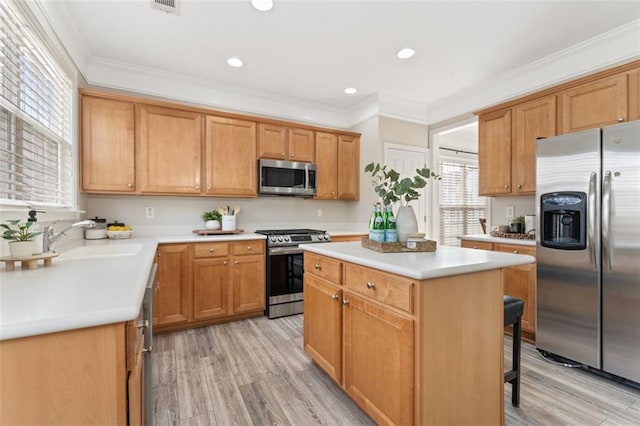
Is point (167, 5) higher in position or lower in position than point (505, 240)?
higher

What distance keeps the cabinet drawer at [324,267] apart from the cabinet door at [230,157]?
1.67 metres

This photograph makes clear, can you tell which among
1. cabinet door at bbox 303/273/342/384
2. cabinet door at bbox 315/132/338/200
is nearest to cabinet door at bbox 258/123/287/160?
cabinet door at bbox 315/132/338/200

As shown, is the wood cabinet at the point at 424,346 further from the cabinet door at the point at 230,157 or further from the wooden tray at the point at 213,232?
the cabinet door at the point at 230,157

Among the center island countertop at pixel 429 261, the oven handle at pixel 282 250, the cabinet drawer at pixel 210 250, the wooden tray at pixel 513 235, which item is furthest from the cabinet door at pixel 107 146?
the wooden tray at pixel 513 235

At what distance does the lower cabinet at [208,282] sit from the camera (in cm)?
294

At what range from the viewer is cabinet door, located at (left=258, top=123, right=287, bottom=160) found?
370 cm

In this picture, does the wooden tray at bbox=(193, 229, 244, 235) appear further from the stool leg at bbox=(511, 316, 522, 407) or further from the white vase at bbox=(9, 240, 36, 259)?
the stool leg at bbox=(511, 316, 522, 407)

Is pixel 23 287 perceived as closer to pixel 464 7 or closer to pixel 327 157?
pixel 464 7

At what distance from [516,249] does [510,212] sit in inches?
33.3

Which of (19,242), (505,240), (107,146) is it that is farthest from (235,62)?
(505,240)

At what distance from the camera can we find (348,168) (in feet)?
14.2

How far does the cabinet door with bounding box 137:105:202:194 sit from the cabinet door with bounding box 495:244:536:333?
333 centimetres

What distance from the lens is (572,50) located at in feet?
9.29

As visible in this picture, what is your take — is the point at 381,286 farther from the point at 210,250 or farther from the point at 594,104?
the point at 594,104
